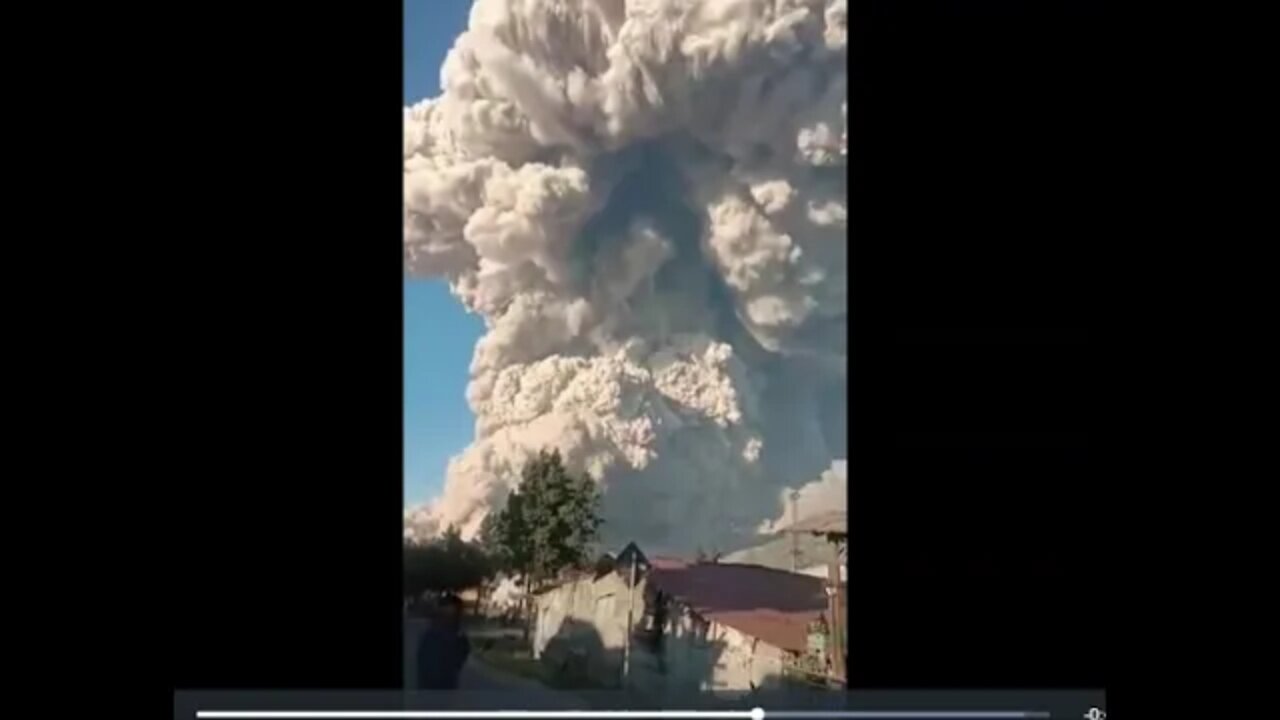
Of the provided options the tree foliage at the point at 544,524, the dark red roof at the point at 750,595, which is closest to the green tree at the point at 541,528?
the tree foliage at the point at 544,524

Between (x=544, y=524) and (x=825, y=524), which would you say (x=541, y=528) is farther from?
(x=825, y=524)

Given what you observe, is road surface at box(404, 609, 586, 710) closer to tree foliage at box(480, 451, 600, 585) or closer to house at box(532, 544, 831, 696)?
house at box(532, 544, 831, 696)

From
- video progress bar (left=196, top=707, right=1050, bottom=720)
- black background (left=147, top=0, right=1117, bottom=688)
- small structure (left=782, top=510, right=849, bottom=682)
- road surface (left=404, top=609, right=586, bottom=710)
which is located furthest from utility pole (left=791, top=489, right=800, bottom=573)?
road surface (left=404, top=609, right=586, bottom=710)

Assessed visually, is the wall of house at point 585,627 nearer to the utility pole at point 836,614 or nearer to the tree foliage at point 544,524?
the tree foliage at point 544,524
